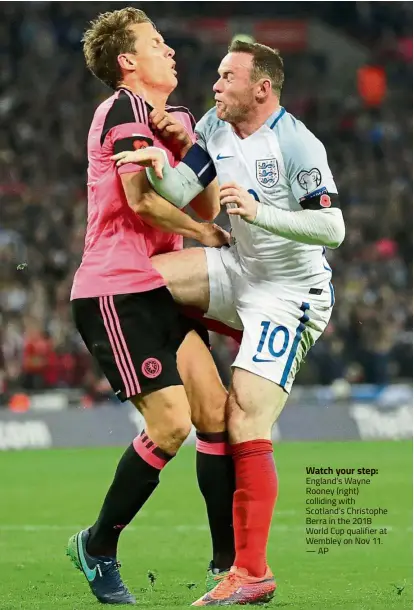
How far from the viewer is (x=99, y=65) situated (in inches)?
218

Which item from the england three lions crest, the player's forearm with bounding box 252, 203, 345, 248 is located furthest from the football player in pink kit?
the player's forearm with bounding box 252, 203, 345, 248

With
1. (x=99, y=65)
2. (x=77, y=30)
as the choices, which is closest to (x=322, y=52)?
(x=77, y=30)

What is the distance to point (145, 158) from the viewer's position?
16.3 ft

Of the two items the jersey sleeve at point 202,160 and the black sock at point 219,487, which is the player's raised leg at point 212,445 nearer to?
the black sock at point 219,487

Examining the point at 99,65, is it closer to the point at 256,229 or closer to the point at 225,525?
the point at 256,229

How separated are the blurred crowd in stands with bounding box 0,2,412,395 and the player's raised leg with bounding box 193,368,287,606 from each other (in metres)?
9.73

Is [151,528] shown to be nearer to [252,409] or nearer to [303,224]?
[252,409]

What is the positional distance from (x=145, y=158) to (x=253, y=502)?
1.51 m

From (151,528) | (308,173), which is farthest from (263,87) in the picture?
(151,528)

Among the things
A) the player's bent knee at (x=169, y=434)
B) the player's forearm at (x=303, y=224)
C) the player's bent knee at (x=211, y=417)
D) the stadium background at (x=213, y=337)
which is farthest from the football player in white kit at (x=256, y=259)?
the stadium background at (x=213, y=337)

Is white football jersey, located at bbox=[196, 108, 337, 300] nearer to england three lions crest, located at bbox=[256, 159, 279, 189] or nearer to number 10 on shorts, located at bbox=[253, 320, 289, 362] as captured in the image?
england three lions crest, located at bbox=[256, 159, 279, 189]

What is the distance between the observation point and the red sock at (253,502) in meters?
5.11

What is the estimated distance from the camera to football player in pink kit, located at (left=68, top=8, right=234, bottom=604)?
203 inches

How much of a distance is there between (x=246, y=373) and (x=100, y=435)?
30.1 feet
